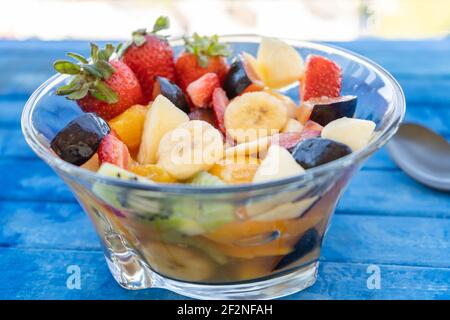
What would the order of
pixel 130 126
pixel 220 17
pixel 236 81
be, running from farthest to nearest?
pixel 220 17 < pixel 236 81 < pixel 130 126

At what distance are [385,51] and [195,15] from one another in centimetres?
202

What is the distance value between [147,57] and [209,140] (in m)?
0.36

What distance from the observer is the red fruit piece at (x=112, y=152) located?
0.99 meters

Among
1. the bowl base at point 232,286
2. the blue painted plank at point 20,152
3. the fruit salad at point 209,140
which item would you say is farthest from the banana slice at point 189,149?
the blue painted plank at point 20,152

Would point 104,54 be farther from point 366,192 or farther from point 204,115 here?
point 366,192

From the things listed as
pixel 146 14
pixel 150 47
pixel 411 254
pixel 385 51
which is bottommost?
pixel 146 14

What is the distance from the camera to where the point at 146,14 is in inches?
147

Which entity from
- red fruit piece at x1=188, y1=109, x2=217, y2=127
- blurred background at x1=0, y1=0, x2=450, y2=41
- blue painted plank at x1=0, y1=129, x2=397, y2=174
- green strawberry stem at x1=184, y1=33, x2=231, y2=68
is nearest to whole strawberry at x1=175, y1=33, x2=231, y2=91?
green strawberry stem at x1=184, y1=33, x2=231, y2=68

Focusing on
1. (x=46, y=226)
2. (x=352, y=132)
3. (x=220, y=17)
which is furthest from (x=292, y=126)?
(x=220, y=17)

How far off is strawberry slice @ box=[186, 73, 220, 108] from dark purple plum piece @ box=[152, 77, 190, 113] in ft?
0.07

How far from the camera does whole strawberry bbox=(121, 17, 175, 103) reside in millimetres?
1264

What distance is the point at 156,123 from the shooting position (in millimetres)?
1090

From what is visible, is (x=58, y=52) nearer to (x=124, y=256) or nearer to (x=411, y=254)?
(x=124, y=256)
